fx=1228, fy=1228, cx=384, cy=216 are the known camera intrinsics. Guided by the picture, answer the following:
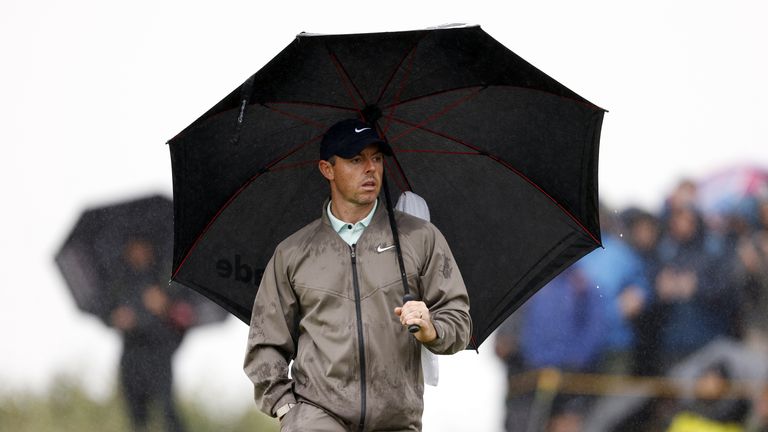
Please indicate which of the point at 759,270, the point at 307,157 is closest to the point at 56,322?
the point at 307,157

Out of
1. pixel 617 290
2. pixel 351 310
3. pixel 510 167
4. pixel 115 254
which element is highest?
pixel 115 254

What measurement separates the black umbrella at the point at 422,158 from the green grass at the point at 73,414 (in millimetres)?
1821

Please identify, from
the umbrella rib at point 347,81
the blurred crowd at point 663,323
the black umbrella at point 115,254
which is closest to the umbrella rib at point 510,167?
the umbrella rib at point 347,81

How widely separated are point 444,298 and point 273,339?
0.53m

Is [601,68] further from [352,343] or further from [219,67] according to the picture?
[352,343]

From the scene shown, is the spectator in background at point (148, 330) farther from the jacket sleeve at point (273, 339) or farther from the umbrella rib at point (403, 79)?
the umbrella rib at point (403, 79)

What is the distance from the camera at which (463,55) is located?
3.57 m

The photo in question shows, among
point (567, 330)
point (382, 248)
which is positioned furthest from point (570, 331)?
point (382, 248)

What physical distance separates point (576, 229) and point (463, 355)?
1928mm

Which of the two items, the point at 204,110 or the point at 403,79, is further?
the point at 204,110

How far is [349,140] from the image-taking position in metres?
3.63

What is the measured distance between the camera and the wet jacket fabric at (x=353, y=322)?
3.52 metres

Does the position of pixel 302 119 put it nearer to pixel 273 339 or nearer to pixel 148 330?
pixel 273 339

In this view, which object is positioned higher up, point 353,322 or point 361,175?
point 361,175
